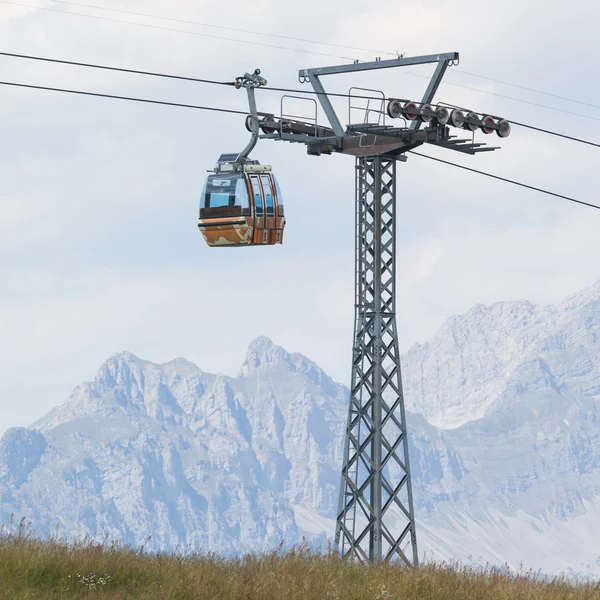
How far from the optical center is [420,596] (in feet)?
57.2

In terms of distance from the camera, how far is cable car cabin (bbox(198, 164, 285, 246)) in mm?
26625

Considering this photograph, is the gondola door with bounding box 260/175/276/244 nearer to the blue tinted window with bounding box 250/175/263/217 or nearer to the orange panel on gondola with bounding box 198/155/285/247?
the orange panel on gondola with bounding box 198/155/285/247

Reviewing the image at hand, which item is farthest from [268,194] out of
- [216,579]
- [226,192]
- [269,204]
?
[216,579]

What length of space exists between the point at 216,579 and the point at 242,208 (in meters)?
11.4

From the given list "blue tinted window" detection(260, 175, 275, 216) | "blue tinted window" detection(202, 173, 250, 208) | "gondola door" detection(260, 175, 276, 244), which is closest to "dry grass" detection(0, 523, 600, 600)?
"gondola door" detection(260, 175, 276, 244)

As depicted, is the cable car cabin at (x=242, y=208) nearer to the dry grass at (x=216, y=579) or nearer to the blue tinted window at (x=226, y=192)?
the blue tinted window at (x=226, y=192)

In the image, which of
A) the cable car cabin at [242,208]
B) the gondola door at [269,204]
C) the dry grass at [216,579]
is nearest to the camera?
the dry grass at [216,579]

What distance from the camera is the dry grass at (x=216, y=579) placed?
16.2 metres

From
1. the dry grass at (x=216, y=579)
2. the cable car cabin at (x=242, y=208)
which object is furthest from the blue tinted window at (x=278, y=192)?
the dry grass at (x=216, y=579)

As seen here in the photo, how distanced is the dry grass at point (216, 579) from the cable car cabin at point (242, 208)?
918cm

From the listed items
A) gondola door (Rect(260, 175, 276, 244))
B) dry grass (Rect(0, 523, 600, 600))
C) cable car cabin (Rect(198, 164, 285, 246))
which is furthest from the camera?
gondola door (Rect(260, 175, 276, 244))

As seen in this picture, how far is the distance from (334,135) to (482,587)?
15.2 metres

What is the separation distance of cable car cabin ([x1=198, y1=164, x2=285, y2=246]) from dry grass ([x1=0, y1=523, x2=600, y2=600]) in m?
9.18

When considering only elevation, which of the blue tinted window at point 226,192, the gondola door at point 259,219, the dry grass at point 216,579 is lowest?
the dry grass at point 216,579
